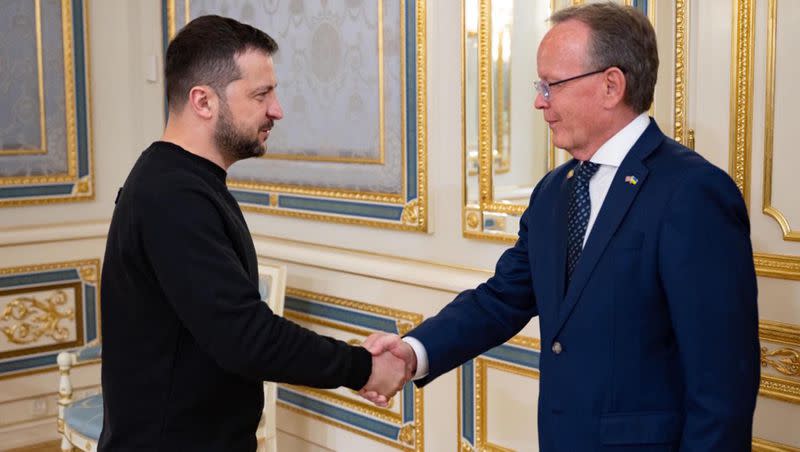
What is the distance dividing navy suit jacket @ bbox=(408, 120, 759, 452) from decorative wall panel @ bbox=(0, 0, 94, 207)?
11.1ft

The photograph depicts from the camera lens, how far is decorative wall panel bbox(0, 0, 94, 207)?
4.76 metres

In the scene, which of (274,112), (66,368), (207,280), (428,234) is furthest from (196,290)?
(66,368)


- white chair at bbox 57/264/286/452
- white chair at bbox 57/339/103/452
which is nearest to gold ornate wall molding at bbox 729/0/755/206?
white chair at bbox 57/264/286/452

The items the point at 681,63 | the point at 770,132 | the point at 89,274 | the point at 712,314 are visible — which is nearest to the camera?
the point at 712,314

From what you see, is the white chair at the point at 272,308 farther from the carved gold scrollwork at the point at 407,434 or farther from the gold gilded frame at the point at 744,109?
the gold gilded frame at the point at 744,109

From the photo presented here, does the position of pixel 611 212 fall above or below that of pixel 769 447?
above

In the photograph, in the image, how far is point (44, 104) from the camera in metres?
4.86

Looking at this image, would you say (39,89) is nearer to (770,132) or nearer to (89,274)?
(89,274)

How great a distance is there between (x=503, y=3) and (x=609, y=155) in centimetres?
144

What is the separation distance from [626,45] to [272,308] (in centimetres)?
218

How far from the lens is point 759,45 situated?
2676 millimetres

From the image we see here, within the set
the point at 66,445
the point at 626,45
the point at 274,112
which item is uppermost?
the point at 626,45

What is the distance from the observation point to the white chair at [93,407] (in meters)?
3.76

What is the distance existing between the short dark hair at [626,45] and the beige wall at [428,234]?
0.79 m
